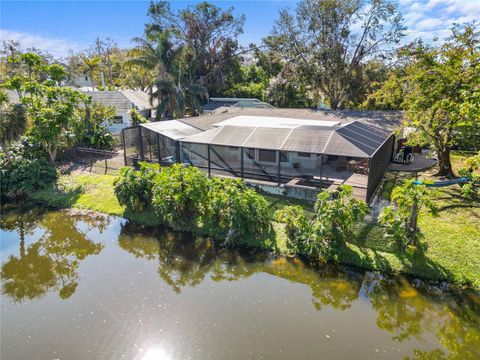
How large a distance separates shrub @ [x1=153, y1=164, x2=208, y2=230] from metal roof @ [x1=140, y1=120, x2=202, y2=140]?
410cm

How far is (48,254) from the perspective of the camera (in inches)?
397

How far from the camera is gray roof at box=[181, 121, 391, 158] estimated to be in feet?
39.4

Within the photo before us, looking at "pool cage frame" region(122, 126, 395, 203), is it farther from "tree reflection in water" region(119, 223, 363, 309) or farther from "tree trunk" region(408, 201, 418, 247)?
"tree reflection in water" region(119, 223, 363, 309)

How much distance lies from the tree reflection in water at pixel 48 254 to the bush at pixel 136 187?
→ 1.30m

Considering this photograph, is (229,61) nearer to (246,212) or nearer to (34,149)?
(34,149)

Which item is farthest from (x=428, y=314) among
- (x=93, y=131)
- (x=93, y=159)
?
(x=93, y=131)

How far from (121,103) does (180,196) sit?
19441 millimetres

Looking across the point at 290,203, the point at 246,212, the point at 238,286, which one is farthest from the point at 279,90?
the point at 238,286

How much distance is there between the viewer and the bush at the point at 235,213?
32.6ft

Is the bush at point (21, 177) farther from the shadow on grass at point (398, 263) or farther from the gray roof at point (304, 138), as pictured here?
the shadow on grass at point (398, 263)

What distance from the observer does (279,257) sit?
9.52 m

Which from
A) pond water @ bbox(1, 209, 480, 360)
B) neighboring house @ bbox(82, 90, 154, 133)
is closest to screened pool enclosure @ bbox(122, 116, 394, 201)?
pond water @ bbox(1, 209, 480, 360)

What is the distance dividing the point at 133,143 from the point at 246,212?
1006cm

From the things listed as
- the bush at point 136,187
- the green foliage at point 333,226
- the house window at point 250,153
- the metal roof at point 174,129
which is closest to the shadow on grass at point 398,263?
the green foliage at point 333,226
